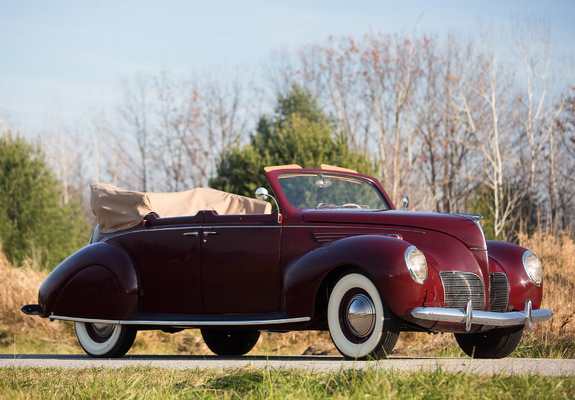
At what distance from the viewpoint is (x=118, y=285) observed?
264 inches

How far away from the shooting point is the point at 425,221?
5.63 meters

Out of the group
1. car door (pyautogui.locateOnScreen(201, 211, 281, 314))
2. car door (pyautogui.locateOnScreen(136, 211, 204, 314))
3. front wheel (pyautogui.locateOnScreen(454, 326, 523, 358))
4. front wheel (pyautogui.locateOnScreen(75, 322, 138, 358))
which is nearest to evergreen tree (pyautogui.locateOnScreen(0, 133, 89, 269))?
front wheel (pyautogui.locateOnScreen(75, 322, 138, 358))

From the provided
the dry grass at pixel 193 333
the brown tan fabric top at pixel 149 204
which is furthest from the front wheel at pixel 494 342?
the brown tan fabric top at pixel 149 204

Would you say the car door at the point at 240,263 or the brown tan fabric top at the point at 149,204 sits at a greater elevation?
the brown tan fabric top at the point at 149,204

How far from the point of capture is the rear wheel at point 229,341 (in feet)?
25.4

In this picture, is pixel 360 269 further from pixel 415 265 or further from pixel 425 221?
pixel 425 221

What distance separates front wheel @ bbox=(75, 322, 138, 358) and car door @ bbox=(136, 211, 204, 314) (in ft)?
1.10

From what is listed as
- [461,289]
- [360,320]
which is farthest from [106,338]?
[461,289]

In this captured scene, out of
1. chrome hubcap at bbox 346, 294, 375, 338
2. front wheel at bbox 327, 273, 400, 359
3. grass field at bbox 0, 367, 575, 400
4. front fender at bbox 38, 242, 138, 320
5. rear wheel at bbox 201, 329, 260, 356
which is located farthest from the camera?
rear wheel at bbox 201, 329, 260, 356

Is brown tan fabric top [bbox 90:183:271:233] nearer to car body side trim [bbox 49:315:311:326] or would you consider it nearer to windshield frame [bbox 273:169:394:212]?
car body side trim [bbox 49:315:311:326]

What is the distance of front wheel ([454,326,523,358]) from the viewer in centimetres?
601

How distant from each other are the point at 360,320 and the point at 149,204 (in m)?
2.86

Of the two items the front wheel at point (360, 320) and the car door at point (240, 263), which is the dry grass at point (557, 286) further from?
the car door at point (240, 263)

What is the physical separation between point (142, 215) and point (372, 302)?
2866mm
